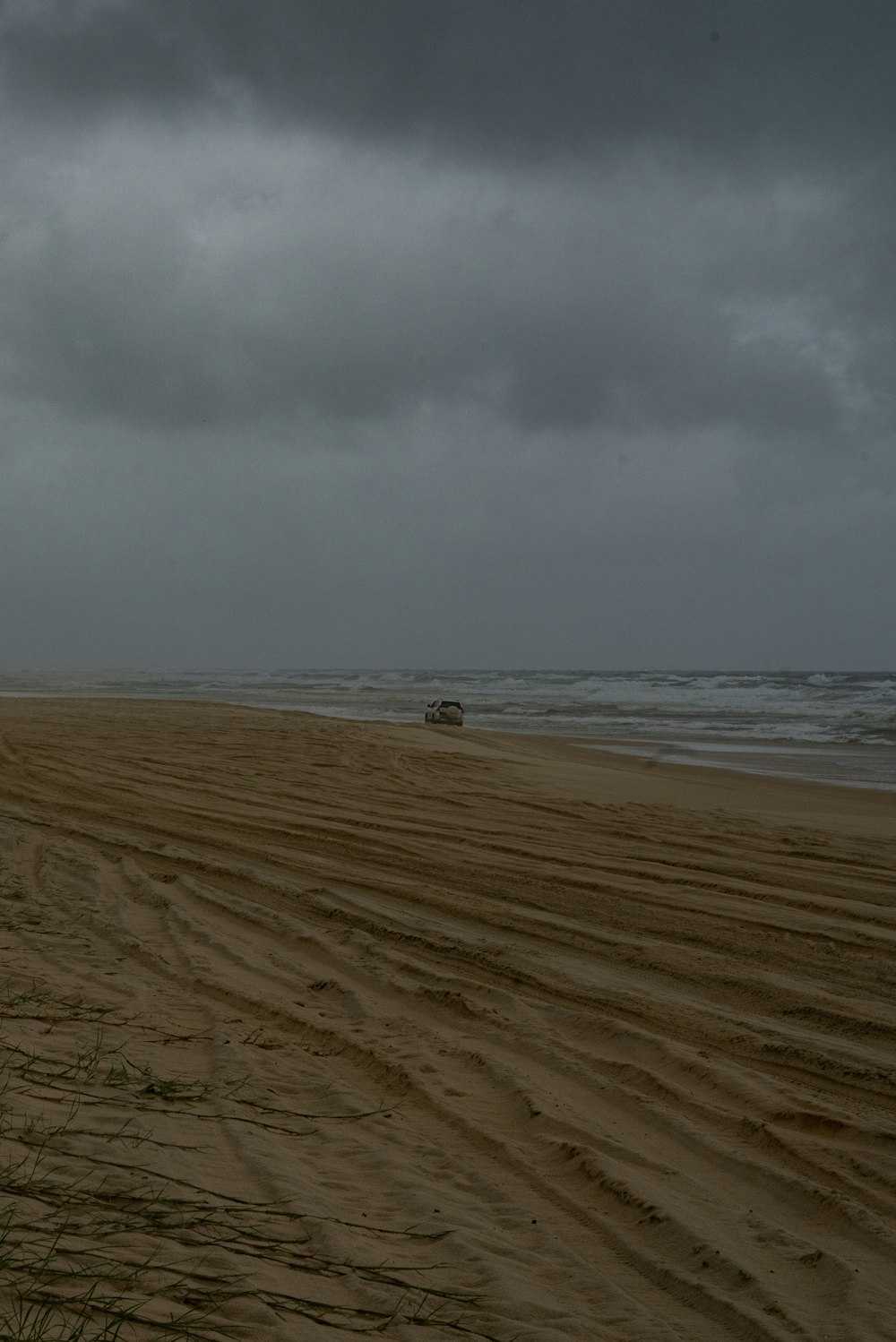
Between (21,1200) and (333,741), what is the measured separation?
14731 mm

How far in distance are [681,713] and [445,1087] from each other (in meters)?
33.3

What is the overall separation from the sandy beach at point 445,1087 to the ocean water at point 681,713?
1153cm

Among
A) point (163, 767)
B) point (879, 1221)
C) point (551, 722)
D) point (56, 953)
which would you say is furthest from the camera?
point (551, 722)

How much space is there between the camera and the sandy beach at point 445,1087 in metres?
2.38

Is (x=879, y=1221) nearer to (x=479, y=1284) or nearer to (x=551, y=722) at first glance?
(x=479, y=1284)

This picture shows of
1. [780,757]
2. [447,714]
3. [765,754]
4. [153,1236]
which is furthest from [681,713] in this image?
[153,1236]

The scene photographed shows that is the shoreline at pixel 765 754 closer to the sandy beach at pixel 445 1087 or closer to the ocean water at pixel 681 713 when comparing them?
the ocean water at pixel 681 713

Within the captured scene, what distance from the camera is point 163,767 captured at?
12875mm

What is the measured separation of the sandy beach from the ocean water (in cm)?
1153

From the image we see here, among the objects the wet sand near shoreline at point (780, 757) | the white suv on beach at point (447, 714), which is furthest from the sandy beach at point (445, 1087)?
the white suv on beach at point (447, 714)

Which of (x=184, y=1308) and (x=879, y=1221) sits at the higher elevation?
(x=184, y=1308)

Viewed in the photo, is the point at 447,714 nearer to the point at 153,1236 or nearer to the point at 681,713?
the point at 681,713

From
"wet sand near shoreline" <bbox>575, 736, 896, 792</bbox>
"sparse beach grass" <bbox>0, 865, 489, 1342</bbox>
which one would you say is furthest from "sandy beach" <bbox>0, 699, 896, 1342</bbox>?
"wet sand near shoreline" <bbox>575, 736, 896, 792</bbox>

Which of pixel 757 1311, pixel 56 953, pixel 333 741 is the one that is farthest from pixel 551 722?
pixel 757 1311
